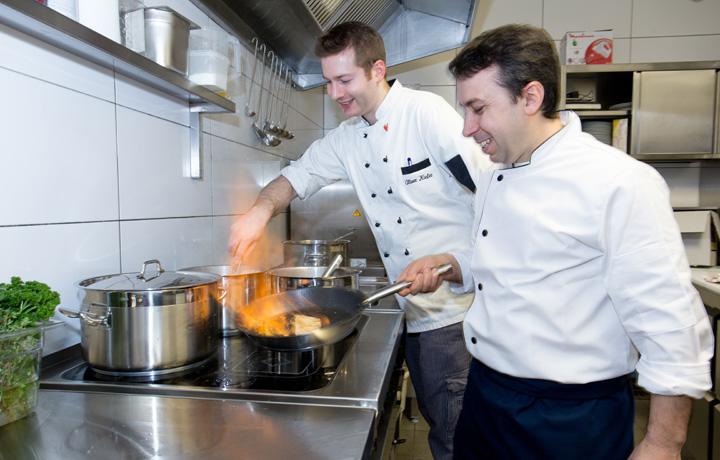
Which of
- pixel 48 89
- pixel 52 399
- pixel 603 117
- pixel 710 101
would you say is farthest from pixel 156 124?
pixel 710 101

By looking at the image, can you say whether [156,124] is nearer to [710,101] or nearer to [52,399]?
[52,399]

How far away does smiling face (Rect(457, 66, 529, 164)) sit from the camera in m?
1.02

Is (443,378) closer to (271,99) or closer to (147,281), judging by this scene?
(147,281)

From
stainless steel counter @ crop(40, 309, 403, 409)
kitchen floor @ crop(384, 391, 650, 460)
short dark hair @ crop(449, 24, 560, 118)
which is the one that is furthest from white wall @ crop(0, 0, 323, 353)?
kitchen floor @ crop(384, 391, 650, 460)

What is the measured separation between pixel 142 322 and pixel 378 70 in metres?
1.15

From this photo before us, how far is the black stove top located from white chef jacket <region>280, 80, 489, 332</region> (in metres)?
0.54

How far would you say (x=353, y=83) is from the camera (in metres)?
1.65

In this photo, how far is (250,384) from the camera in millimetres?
991

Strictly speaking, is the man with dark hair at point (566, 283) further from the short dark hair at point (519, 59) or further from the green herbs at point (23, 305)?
the green herbs at point (23, 305)

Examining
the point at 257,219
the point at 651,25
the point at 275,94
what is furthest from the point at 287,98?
the point at 651,25

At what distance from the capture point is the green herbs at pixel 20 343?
2.55 feet

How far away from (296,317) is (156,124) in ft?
2.22

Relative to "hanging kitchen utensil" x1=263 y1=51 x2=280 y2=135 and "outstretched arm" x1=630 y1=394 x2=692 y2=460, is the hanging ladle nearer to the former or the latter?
"hanging kitchen utensil" x1=263 y1=51 x2=280 y2=135

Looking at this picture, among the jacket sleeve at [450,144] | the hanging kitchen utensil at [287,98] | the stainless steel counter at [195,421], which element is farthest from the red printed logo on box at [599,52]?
the stainless steel counter at [195,421]
